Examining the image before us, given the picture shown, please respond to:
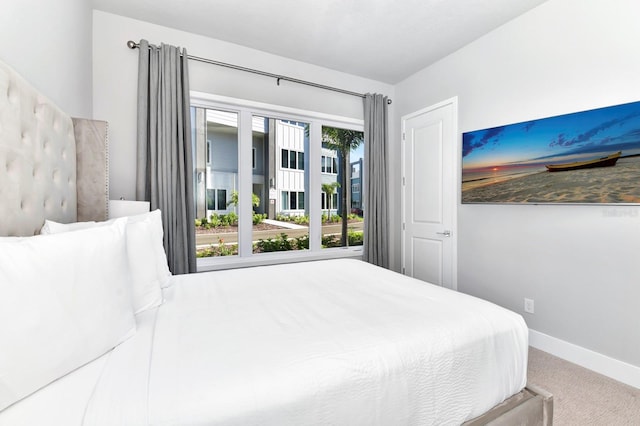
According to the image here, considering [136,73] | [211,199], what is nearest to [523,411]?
[211,199]

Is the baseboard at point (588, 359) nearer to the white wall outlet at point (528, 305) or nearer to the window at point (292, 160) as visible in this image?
the white wall outlet at point (528, 305)

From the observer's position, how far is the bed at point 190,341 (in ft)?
2.34

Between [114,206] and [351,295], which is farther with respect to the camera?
[114,206]

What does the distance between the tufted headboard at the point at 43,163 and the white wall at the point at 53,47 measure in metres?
0.15

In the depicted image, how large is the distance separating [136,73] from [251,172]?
1.34m

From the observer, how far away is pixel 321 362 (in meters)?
0.90

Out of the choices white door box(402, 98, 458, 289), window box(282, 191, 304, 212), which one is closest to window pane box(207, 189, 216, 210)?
window box(282, 191, 304, 212)

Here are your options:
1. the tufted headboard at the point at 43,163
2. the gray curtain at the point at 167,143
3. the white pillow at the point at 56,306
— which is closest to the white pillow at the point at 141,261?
the tufted headboard at the point at 43,163

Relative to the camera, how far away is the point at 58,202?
1.47 metres

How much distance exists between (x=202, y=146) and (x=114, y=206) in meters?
1.16

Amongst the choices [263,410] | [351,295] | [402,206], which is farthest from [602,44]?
[263,410]

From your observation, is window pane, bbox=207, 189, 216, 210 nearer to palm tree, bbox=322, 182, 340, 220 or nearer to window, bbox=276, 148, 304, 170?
window, bbox=276, 148, 304, 170

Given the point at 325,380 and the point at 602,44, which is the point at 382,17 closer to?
the point at 602,44

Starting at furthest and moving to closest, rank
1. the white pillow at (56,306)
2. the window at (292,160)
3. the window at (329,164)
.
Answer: the window at (329,164), the window at (292,160), the white pillow at (56,306)
